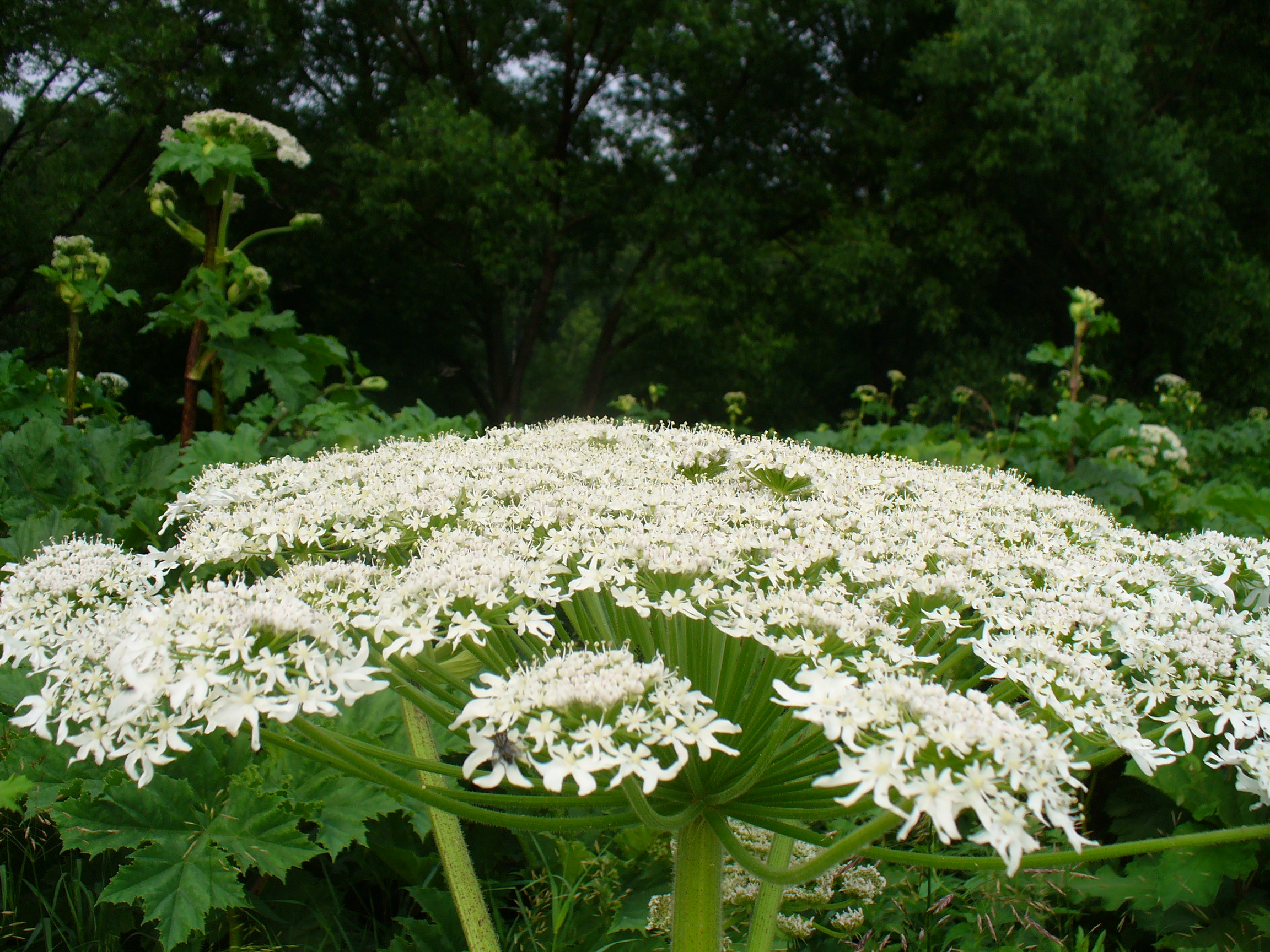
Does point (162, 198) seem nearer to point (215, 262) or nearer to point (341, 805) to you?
point (215, 262)

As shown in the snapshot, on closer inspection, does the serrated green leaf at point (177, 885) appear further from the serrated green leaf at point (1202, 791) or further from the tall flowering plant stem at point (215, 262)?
the serrated green leaf at point (1202, 791)

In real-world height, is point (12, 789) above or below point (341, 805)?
above

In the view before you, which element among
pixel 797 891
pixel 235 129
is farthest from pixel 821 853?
pixel 235 129

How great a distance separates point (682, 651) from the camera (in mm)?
2145

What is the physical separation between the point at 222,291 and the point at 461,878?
3.96 metres

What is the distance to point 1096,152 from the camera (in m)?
24.8

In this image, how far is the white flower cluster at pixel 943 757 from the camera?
1354 mm

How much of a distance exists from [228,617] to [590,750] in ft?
2.62

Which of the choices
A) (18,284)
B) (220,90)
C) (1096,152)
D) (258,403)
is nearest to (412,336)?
(220,90)

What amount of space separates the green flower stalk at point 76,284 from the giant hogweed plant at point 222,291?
28.0 inches

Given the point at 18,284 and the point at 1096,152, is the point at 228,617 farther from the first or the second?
the point at 1096,152

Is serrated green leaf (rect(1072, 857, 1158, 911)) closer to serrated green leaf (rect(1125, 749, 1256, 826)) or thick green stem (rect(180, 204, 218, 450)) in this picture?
serrated green leaf (rect(1125, 749, 1256, 826))

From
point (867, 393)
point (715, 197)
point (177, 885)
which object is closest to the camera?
point (177, 885)

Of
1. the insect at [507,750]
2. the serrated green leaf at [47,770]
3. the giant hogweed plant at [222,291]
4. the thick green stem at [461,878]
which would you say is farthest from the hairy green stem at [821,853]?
the giant hogweed plant at [222,291]
